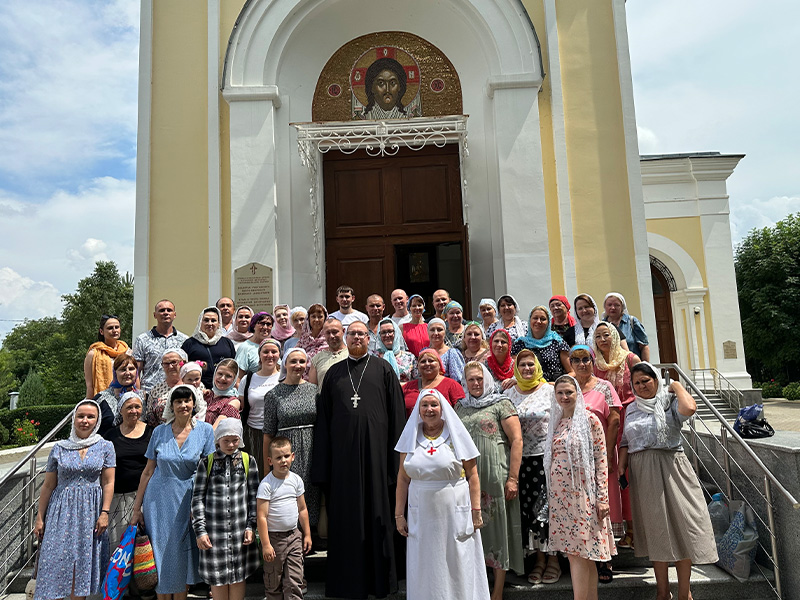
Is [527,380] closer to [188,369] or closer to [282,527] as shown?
[282,527]

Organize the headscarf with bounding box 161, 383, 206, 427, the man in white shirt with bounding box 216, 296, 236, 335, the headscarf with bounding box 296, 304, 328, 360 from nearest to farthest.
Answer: the headscarf with bounding box 161, 383, 206, 427
the headscarf with bounding box 296, 304, 328, 360
the man in white shirt with bounding box 216, 296, 236, 335

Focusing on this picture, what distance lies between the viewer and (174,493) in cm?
438

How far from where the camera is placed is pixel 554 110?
29.4 feet

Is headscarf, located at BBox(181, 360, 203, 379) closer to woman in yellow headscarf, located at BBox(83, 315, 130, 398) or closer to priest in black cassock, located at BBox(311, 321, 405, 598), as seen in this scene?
priest in black cassock, located at BBox(311, 321, 405, 598)

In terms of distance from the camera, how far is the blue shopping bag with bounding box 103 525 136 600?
4.36 m

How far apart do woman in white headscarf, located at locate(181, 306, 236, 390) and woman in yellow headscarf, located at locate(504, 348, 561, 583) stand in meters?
2.63

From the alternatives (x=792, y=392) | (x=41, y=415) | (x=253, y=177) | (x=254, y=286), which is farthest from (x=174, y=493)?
(x=792, y=392)

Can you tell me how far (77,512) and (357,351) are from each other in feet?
7.50

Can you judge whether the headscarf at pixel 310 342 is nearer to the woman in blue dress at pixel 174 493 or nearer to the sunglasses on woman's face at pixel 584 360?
the woman in blue dress at pixel 174 493

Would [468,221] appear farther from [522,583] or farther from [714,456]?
[522,583]

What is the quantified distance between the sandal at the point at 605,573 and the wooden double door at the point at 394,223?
17.1ft

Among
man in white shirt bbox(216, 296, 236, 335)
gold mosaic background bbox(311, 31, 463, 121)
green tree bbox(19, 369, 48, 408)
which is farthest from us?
green tree bbox(19, 369, 48, 408)

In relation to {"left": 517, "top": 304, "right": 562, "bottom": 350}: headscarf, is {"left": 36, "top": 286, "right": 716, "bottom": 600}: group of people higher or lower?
lower

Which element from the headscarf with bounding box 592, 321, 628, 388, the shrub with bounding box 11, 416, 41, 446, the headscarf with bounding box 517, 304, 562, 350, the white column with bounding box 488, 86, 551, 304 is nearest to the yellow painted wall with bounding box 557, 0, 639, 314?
the white column with bounding box 488, 86, 551, 304
